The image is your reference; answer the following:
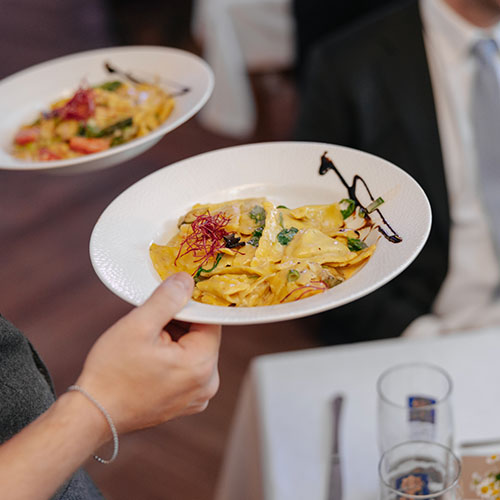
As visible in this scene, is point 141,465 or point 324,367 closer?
point 324,367

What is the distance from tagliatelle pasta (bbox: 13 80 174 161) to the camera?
120 centimetres

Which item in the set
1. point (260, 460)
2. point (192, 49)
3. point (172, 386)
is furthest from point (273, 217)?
point (192, 49)

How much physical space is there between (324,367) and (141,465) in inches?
49.6

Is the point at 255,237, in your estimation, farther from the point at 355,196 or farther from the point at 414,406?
the point at 414,406

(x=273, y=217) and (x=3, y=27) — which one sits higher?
(x=273, y=217)

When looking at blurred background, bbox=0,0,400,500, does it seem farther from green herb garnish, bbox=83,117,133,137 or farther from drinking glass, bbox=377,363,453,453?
drinking glass, bbox=377,363,453,453

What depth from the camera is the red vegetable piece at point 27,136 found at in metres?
1.29

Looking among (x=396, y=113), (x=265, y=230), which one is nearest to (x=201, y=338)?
(x=265, y=230)

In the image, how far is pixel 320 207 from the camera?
97 cm

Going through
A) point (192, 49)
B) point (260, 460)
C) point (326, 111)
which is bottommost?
point (192, 49)

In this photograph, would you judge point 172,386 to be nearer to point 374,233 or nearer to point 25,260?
point 374,233

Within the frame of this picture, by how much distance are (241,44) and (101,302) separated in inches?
60.3

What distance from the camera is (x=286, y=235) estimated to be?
0.93 metres

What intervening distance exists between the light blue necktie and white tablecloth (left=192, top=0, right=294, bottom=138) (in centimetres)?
190
